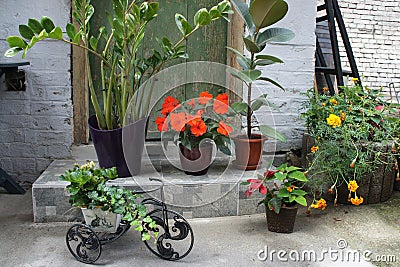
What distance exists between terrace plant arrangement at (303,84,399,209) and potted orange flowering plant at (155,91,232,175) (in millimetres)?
541

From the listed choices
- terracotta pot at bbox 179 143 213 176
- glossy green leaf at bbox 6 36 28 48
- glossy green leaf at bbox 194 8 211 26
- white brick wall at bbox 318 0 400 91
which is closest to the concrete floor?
terracotta pot at bbox 179 143 213 176

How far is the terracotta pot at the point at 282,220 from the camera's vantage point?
1906mm

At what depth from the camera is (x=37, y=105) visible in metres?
2.42

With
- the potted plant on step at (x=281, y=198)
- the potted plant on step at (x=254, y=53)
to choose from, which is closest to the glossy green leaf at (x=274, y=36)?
the potted plant on step at (x=254, y=53)

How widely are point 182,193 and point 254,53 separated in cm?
85

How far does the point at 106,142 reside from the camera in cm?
199

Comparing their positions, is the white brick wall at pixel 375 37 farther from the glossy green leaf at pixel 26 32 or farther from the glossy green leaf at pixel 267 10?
the glossy green leaf at pixel 26 32

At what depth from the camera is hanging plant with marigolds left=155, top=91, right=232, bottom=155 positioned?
2.03 metres

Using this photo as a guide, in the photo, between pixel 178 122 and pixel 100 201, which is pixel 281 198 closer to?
pixel 178 122

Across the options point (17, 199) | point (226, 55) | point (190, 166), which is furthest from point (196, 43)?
point (17, 199)

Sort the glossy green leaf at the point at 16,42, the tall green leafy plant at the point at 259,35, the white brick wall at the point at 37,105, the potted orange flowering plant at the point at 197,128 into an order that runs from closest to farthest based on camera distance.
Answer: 1. the glossy green leaf at the point at 16,42
2. the tall green leafy plant at the point at 259,35
3. the potted orange flowering plant at the point at 197,128
4. the white brick wall at the point at 37,105

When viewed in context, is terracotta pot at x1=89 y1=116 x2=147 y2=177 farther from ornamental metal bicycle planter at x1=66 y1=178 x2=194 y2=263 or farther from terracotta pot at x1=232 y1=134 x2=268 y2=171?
terracotta pot at x1=232 y1=134 x2=268 y2=171

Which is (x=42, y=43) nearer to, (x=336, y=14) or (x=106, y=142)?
(x=106, y=142)

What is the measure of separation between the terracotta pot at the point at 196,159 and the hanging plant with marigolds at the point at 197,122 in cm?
4
